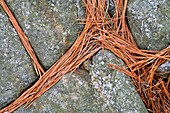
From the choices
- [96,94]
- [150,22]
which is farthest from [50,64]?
[150,22]

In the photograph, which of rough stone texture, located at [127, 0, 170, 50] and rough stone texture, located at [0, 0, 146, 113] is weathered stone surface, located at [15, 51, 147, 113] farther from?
rough stone texture, located at [127, 0, 170, 50]

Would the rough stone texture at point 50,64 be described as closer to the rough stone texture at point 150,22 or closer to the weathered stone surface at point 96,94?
the weathered stone surface at point 96,94

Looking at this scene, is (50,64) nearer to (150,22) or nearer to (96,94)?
(96,94)

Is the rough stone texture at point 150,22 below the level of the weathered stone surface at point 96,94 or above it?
above

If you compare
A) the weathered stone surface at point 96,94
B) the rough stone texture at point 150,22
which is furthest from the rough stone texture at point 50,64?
the rough stone texture at point 150,22

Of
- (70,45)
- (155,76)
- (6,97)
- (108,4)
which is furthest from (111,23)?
(6,97)

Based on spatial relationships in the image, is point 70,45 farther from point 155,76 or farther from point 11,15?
point 155,76

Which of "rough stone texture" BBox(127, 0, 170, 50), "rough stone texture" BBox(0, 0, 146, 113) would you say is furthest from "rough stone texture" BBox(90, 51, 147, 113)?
"rough stone texture" BBox(127, 0, 170, 50)
